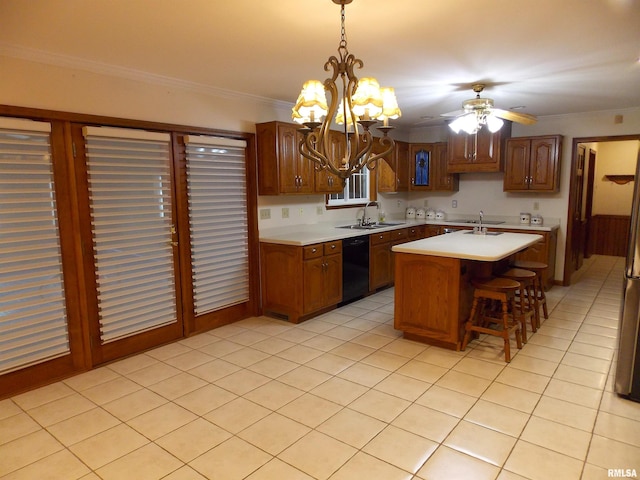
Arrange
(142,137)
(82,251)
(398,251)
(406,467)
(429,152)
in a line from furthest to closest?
(429,152) → (398,251) → (142,137) → (82,251) → (406,467)

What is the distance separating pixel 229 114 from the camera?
422 cm

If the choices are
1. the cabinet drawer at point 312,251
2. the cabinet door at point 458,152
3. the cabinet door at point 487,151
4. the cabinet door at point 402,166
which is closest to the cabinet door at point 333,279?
the cabinet drawer at point 312,251

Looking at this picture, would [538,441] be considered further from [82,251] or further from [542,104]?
[542,104]

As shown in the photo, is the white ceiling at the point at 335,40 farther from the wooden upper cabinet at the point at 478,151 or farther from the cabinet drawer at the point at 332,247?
the wooden upper cabinet at the point at 478,151

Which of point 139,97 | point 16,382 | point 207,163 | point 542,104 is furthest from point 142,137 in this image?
point 542,104

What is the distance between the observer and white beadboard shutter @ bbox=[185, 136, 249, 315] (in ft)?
13.1

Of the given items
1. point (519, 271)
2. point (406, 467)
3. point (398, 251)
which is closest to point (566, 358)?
point (519, 271)

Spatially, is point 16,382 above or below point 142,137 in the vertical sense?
below

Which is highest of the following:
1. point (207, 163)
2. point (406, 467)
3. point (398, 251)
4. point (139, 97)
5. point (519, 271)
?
point (139, 97)

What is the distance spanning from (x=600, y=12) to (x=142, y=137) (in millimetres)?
3282

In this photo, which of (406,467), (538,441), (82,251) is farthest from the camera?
(82,251)

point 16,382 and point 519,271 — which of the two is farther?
point 519,271

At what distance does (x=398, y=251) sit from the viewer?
12.3 feet

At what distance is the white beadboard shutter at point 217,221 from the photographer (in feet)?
13.1
